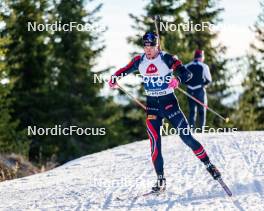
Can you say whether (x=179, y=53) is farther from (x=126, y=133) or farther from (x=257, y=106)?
(x=257, y=106)

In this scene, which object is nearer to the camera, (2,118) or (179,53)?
(2,118)

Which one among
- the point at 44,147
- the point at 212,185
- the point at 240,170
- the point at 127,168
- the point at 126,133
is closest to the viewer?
the point at 212,185

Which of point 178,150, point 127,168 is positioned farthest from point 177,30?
point 127,168

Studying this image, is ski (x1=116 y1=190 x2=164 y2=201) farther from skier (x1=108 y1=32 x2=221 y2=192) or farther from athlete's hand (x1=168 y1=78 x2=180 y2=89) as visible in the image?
athlete's hand (x1=168 y1=78 x2=180 y2=89)

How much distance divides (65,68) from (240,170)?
19223 mm

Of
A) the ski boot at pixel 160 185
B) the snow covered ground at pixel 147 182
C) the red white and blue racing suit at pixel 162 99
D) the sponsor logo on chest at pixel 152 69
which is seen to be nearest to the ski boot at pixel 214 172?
the red white and blue racing suit at pixel 162 99

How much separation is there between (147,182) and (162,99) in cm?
168

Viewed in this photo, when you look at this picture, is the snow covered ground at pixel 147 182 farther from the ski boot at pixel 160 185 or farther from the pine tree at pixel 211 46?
the pine tree at pixel 211 46

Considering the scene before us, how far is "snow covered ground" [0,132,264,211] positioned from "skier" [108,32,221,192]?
0.49m

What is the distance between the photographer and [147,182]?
841cm

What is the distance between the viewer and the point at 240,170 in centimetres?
870

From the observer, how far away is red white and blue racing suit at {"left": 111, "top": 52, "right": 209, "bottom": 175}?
7.25 metres

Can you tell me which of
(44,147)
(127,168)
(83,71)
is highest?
(83,71)

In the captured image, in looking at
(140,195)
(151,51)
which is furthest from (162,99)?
(140,195)
